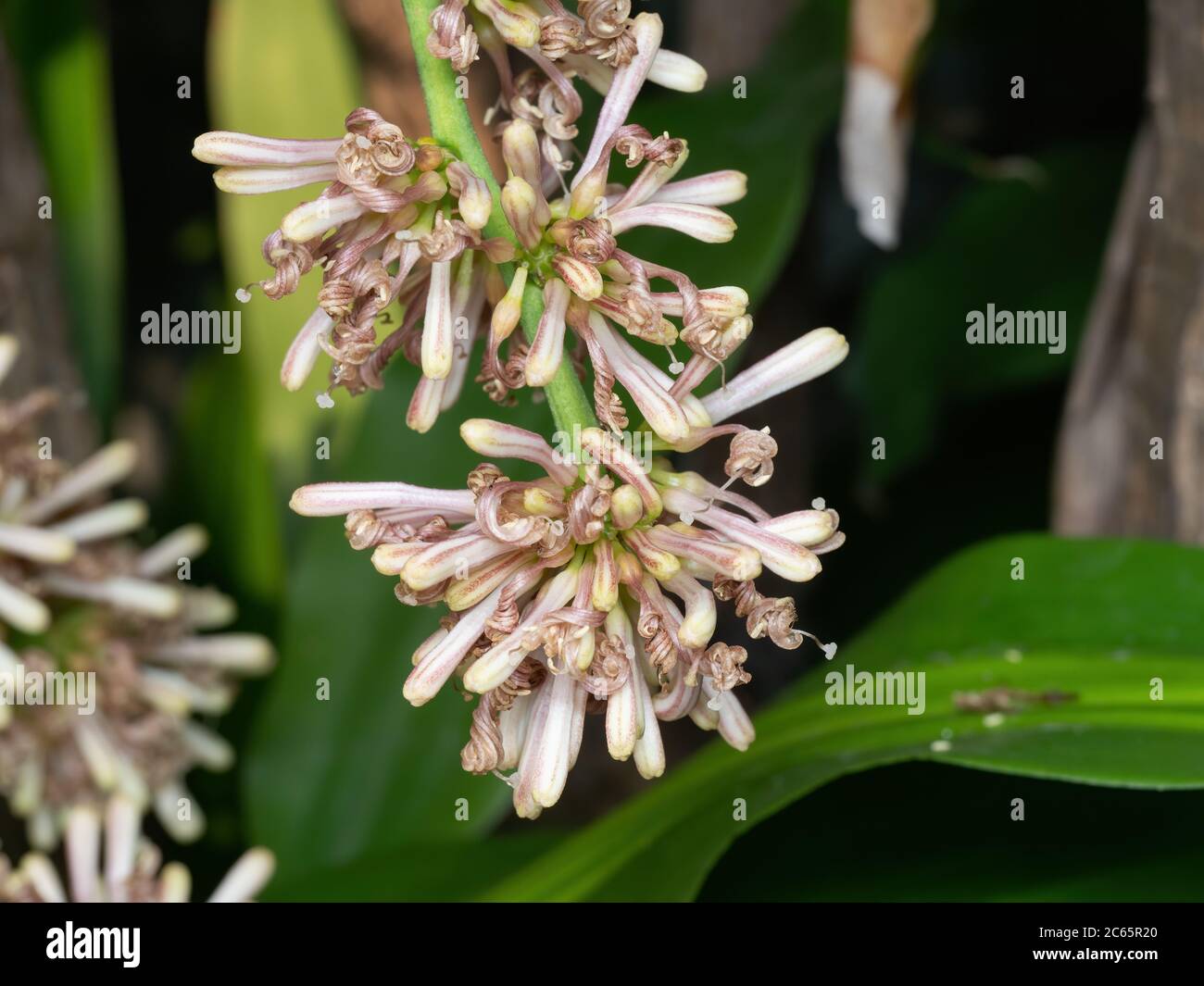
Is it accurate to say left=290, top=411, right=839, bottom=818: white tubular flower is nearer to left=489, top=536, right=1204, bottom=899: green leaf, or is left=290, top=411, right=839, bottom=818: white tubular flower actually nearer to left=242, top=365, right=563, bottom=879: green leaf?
left=489, top=536, right=1204, bottom=899: green leaf

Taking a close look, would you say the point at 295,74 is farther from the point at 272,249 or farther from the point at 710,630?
the point at 710,630

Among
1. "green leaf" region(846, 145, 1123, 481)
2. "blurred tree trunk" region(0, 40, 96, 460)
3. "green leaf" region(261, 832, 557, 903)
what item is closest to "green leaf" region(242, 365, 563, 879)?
"green leaf" region(261, 832, 557, 903)

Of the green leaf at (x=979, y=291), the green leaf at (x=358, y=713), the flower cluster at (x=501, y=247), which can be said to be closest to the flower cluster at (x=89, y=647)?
the green leaf at (x=358, y=713)

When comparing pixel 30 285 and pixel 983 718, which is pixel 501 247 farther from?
pixel 30 285

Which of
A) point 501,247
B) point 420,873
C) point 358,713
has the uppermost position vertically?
point 501,247

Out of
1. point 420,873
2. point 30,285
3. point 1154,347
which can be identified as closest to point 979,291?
point 1154,347

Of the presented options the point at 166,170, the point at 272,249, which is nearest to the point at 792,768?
the point at 272,249
